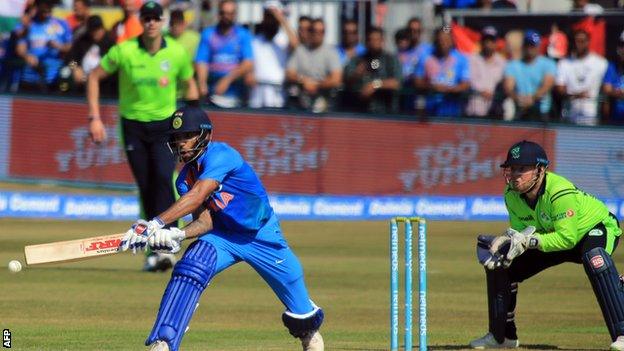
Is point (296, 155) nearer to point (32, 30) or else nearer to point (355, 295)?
point (32, 30)

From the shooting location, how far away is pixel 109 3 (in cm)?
2317

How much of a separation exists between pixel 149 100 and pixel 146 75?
256 mm

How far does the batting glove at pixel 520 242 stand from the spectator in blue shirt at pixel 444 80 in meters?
10.6

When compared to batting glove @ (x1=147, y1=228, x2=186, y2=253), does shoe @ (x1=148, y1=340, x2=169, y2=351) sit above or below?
below

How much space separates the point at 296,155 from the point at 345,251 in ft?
11.3

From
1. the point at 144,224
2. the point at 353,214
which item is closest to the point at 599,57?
the point at 353,214

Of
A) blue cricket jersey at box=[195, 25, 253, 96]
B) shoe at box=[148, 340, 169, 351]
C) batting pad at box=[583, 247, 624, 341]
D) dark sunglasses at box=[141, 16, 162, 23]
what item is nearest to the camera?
shoe at box=[148, 340, 169, 351]

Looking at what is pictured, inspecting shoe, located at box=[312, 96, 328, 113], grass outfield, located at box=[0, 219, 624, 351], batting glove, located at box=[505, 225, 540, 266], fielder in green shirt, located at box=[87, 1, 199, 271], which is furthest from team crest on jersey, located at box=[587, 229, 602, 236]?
shoe, located at box=[312, 96, 328, 113]

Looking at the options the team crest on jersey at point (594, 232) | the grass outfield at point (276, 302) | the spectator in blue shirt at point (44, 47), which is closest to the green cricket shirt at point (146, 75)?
the grass outfield at point (276, 302)

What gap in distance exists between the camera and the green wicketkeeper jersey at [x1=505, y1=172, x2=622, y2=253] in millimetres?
9961

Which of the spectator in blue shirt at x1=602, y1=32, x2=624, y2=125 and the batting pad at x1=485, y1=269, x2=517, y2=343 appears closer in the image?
the batting pad at x1=485, y1=269, x2=517, y2=343

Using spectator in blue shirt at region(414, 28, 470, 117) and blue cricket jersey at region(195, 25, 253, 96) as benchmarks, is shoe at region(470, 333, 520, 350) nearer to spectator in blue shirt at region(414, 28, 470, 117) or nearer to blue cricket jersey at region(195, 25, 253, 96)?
blue cricket jersey at region(195, 25, 253, 96)

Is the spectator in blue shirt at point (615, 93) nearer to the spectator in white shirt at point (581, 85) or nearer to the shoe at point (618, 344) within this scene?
the spectator in white shirt at point (581, 85)

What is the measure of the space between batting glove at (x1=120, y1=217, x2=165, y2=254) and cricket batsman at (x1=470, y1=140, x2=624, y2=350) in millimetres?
2530
